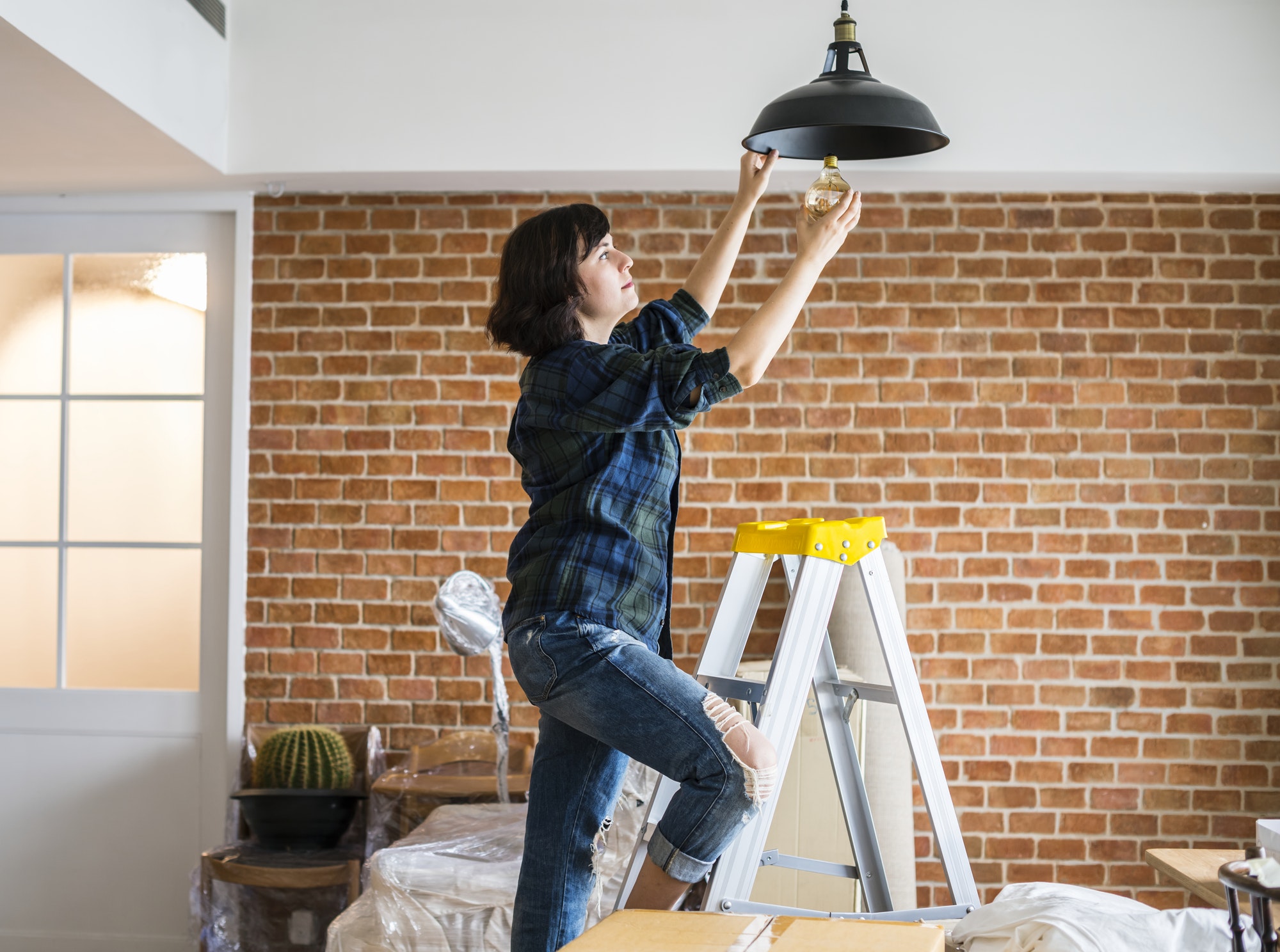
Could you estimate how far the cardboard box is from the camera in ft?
4.04

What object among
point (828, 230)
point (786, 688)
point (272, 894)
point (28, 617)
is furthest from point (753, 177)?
point (28, 617)

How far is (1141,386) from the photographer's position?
3090 millimetres

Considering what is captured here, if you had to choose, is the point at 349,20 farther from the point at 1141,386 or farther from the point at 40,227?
the point at 1141,386

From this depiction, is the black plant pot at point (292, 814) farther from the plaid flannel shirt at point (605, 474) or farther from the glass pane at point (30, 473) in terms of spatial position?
the plaid flannel shirt at point (605, 474)

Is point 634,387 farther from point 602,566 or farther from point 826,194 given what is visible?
point 826,194

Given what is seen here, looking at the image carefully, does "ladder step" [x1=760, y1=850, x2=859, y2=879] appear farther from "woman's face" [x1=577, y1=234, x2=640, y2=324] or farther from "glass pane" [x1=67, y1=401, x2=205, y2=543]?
"glass pane" [x1=67, y1=401, x2=205, y2=543]

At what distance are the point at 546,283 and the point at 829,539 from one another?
0.62 metres

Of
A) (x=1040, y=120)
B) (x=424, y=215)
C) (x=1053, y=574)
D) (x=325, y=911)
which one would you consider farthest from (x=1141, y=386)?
(x=325, y=911)

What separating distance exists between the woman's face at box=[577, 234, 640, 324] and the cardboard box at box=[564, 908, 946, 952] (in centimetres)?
88

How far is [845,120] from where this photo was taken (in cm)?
148

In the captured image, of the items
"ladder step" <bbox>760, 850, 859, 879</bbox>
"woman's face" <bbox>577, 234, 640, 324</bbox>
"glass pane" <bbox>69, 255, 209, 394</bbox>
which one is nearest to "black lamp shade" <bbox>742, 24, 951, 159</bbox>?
"woman's face" <bbox>577, 234, 640, 324</bbox>

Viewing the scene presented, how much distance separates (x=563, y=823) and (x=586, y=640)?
12.3 inches

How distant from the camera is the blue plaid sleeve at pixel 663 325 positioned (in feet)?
6.01

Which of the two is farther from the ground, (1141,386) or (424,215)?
(424,215)
